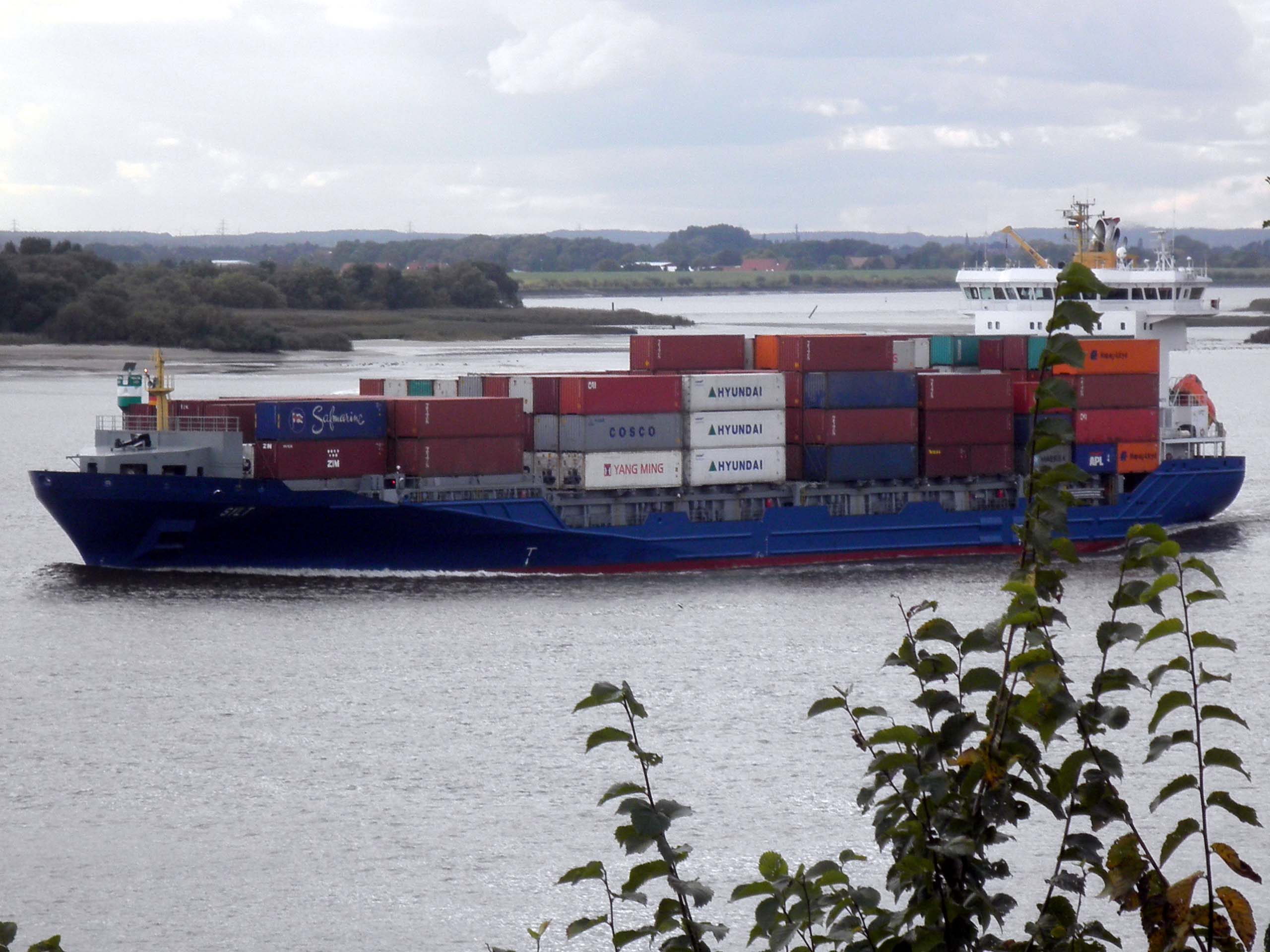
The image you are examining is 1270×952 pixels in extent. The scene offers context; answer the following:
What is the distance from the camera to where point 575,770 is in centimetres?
1728

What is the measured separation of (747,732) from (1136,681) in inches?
572

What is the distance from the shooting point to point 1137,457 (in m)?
32.1

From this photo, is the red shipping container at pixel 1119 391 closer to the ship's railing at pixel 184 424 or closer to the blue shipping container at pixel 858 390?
the blue shipping container at pixel 858 390

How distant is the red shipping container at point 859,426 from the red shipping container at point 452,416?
5.90 m

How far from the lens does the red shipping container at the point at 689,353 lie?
32.4 meters

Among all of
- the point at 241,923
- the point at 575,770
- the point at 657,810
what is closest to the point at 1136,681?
the point at 657,810

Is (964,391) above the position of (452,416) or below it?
above

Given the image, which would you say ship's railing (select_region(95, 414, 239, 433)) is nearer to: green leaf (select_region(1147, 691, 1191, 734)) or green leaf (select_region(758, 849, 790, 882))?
green leaf (select_region(758, 849, 790, 882))

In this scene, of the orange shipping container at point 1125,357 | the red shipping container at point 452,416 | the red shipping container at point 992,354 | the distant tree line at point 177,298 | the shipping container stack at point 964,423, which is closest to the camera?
the red shipping container at point 452,416

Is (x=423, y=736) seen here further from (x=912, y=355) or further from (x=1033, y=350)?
(x=1033, y=350)

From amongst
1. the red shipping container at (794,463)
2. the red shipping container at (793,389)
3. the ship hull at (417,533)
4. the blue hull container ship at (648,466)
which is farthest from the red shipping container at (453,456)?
the red shipping container at (794,463)

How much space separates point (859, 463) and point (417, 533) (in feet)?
27.6

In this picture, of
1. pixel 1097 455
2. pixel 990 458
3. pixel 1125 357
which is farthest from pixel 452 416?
pixel 1125 357

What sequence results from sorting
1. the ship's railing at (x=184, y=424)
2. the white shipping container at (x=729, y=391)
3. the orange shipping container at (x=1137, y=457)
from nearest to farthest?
the ship's railing at (x=184, y=424) < the white shipping container at (x=729, y=391) < the orange shipping container at (x=1137, y=457)
